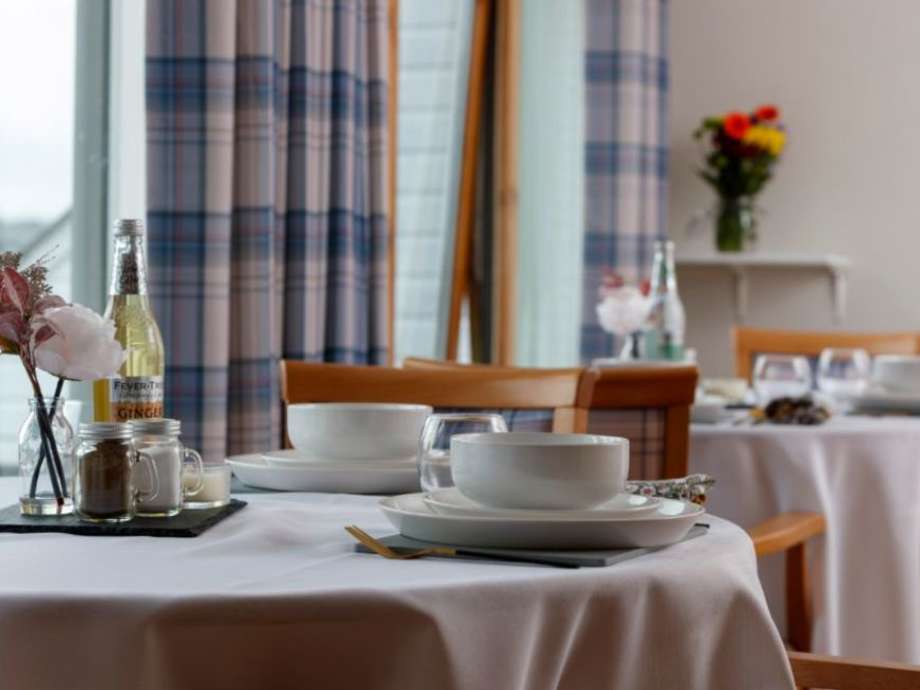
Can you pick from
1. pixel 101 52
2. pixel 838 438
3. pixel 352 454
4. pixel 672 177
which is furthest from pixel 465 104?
pixel 352 454

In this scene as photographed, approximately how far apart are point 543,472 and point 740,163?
13.1ft

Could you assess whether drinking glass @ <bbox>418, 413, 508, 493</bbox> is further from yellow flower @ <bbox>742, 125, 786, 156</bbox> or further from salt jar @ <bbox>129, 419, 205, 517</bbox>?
yellow flower @ <bbox>742, 125, 786, 156</bbox>

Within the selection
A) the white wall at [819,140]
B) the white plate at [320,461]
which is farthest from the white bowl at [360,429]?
the white wall at [819,140]

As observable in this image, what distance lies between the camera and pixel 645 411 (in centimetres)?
192

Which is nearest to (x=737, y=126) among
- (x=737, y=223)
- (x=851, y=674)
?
(x=737, y=223)

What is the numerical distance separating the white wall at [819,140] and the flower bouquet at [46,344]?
4129 millimetres

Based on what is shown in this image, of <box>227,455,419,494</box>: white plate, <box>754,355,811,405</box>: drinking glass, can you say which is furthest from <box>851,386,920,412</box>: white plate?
<box>227,455,419,494</box>: white plate

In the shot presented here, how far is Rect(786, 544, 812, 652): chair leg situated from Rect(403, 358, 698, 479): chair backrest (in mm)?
642

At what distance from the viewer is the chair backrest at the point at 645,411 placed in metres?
1.88

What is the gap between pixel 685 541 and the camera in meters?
1.05

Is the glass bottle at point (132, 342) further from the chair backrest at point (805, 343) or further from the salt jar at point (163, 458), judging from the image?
the chair backrest at point (805, 343)

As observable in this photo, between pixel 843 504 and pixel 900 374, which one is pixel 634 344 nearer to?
pixel 900 374

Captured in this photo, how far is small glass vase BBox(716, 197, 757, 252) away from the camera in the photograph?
4.90 meters

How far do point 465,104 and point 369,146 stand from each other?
4.33 ft
